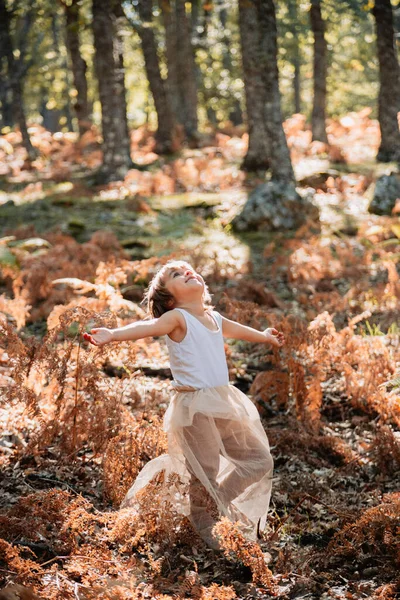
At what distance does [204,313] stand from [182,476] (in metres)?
1.01

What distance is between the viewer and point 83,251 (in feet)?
29.8

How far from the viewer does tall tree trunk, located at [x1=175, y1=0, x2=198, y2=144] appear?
19984 millimetres

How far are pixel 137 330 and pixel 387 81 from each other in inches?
526

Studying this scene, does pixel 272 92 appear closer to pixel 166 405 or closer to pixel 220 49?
pixel 166 405

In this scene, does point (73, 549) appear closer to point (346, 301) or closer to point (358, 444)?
point (358, 444)

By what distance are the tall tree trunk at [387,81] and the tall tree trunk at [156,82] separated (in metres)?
5.86

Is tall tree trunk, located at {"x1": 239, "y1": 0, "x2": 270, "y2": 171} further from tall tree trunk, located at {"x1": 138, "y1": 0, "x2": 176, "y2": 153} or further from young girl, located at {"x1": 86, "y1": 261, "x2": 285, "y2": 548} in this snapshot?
young girl, located at {"x1": 86, "y1": 261, "x2": 285, "y2": 548}

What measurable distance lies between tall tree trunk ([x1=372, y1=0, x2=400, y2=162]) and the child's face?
12.7 meters

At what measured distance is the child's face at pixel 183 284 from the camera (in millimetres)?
3979

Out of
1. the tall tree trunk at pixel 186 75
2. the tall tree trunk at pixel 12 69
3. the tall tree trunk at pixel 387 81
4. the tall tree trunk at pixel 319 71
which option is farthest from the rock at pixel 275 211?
the tall tree trunk at pixel 12 69

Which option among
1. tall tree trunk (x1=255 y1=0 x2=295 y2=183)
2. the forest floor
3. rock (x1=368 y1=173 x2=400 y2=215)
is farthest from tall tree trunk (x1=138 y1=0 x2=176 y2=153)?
the forest floor

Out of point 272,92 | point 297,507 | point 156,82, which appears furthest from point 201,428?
point 156,82

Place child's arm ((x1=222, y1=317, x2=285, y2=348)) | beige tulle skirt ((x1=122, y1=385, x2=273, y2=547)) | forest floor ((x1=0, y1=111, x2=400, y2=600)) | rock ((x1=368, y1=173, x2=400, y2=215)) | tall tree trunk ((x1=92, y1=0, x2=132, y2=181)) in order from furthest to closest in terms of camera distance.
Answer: tall tree trunk ((x1=92, y1=0, x2=132, y2=181)), rock ((x1=368, y1=173, x2=400, y2=215)), child's arm ((x1=222, y1=317, x2=285, y2=348)), beige tulle skirt ((x1=122, y1=385, x2=273, y2=547)), forest floor ((x1=0, y1=111, x2=400, y2=600))

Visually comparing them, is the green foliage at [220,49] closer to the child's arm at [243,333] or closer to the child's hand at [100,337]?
the child's arm at [243,333]
